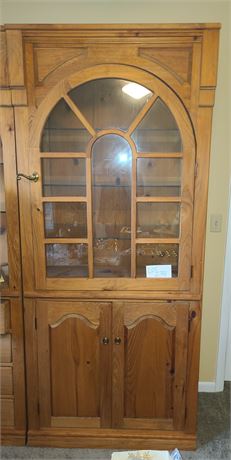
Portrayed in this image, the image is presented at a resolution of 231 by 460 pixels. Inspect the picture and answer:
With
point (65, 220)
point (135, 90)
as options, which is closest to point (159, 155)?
point (135, 90)

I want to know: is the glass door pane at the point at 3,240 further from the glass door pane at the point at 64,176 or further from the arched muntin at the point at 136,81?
the arched muntin at the point at 136,81

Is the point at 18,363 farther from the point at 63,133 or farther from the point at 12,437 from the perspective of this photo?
the point at 63,133

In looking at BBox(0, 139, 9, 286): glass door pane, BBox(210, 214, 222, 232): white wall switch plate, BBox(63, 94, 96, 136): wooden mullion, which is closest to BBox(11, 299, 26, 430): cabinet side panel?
BBox(0, 139, 9, 286): glass door pane

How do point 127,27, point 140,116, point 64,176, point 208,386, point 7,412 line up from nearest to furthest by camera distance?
point 127,27 < point 140,116 < point 64,176 < point 7,412 < point 208,386

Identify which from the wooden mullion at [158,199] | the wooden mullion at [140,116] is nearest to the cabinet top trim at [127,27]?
the wooden mullion at [140,116]

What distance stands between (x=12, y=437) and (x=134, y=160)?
1547mm

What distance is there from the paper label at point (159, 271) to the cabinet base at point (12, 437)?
3.52 ft

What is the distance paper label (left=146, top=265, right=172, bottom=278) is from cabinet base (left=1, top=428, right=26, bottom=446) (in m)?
1.07

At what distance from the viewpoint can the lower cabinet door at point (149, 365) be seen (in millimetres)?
1444

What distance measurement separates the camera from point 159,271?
142 centimetres

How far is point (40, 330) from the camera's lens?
1474mm
